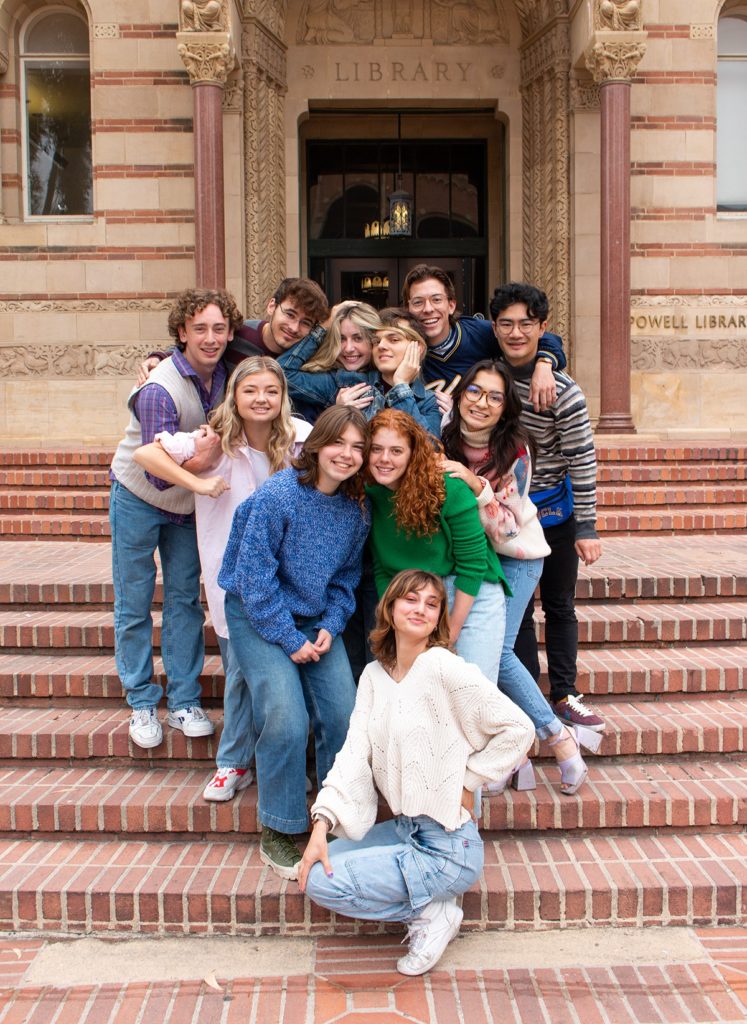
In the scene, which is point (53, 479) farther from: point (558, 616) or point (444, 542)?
point (444, 542)

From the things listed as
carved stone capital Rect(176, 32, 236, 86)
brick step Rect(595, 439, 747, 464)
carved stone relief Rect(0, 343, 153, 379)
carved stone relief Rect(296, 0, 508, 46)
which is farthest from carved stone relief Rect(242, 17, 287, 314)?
brick step Rect(595, 439, 747, 464)

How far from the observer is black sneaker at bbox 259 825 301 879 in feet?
10.4

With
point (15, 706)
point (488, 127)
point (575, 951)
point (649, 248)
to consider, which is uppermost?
point (488, 127)

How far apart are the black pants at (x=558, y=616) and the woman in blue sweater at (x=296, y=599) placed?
2.88 ft

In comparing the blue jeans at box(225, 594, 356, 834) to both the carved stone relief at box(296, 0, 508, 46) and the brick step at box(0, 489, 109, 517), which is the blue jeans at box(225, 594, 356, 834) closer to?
the brick step at box(0, 489, 109, 517)

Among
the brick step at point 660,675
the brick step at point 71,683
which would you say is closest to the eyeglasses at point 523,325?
the brick step at point 660,675

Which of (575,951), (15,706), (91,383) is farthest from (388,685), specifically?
(91,383)

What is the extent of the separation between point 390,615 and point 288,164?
915 cm

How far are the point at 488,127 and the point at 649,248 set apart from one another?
2974 mm

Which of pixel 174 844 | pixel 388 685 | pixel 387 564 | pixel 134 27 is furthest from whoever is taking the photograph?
pixel 134 27

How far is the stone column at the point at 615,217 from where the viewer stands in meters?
9.12

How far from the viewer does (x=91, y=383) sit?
33.6 feet

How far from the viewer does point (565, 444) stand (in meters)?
3.56

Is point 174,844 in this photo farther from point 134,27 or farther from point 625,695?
point 134,27
